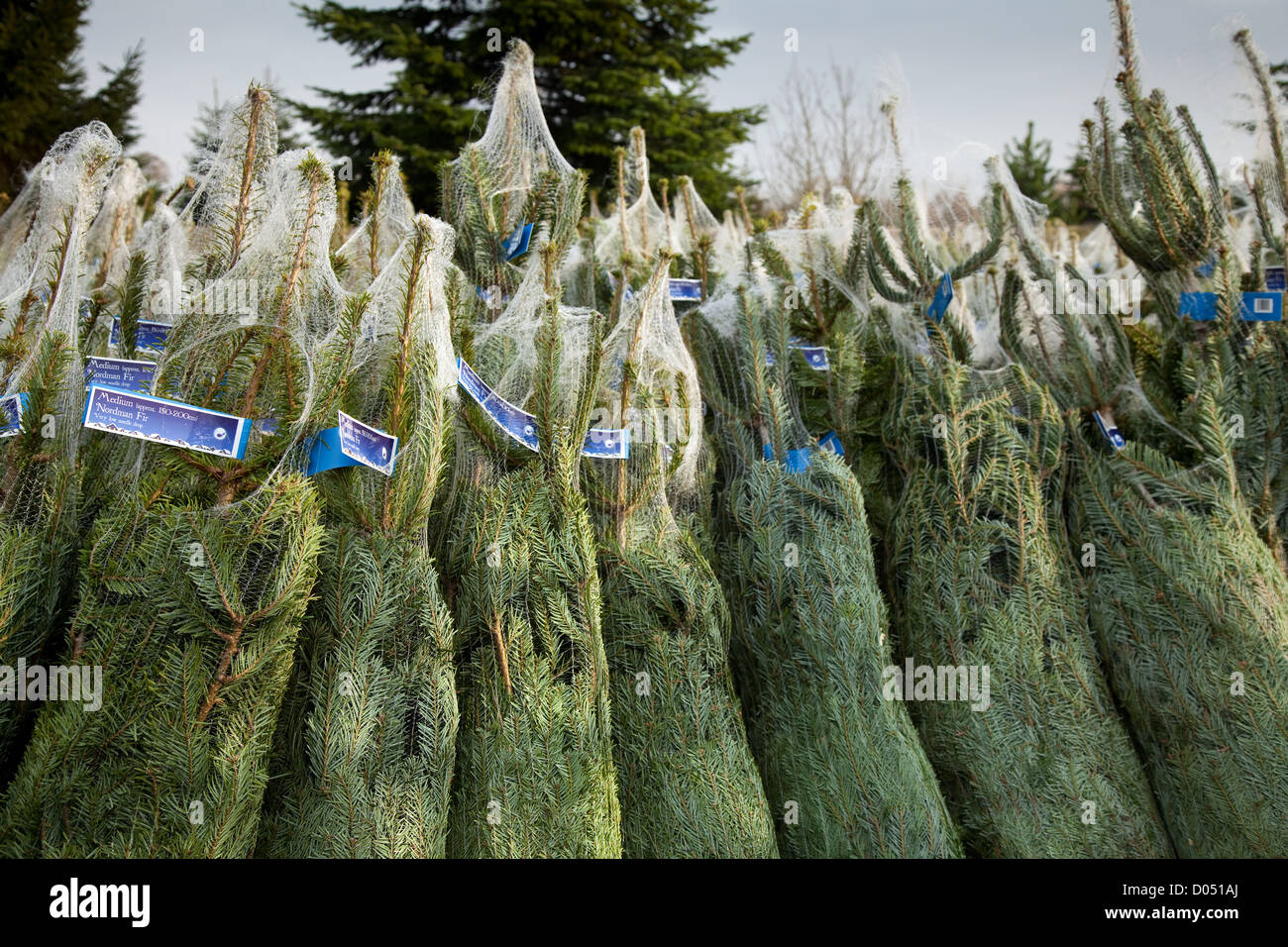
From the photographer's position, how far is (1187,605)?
2.91m

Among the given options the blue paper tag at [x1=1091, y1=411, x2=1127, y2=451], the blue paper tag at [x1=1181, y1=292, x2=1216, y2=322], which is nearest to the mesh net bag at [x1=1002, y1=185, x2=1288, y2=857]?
the blue paper tag at [x1=1091, y1=411, x2=1127, y2=451]

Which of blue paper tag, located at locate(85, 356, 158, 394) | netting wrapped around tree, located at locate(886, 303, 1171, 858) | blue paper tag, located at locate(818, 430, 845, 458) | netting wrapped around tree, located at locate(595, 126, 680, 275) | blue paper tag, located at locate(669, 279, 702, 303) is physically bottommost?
netting wrapped around tree, located at locate(886, 303, 1171, 858)

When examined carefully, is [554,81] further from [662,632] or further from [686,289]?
[662,632]

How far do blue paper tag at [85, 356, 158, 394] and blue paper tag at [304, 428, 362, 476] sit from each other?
1.68 feet

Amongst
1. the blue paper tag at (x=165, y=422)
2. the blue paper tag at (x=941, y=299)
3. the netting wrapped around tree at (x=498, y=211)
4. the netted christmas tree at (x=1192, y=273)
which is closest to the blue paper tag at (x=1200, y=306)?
the netted christmas tree at (x=1192, y=273)

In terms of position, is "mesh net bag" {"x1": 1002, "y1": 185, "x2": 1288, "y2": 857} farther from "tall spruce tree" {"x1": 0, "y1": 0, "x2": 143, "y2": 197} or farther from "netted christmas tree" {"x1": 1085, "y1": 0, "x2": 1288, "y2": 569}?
"tall spruce tree" {"x1": 0, "y1": 0, "x2": 143, "y2": 197}

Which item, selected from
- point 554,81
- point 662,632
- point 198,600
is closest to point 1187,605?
point 662,632

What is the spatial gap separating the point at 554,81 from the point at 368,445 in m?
9.61

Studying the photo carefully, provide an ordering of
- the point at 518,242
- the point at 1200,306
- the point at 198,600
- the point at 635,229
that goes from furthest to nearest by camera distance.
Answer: the point at 635,229, the point at 1200,306, the point at 518,242, the point at 198,600

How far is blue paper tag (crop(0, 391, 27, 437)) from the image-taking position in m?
2.15

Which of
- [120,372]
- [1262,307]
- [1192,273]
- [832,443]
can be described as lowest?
[832,443]

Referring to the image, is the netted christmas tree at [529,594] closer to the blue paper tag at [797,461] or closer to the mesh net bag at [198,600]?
the mesh net bag at [198,600]

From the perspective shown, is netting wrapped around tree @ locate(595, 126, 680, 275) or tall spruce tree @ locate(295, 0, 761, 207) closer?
netting wrapped around tree @ locate(595, 126, 680, 275)

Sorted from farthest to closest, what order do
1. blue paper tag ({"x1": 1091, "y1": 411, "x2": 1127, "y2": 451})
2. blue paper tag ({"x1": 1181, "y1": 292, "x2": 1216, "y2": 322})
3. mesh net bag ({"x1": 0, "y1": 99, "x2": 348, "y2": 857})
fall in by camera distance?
blue paper tag ({"x1": 1181, "y1": 292, "x2": 1216, "y2": 322}) < blue paper tag ({"x1": 1091, "y1": 411, "x2": 1127, "y2": 451}) < mesh net bag ({"x1": 0, "y1": 99, "x2": 348, "y2": 857})
